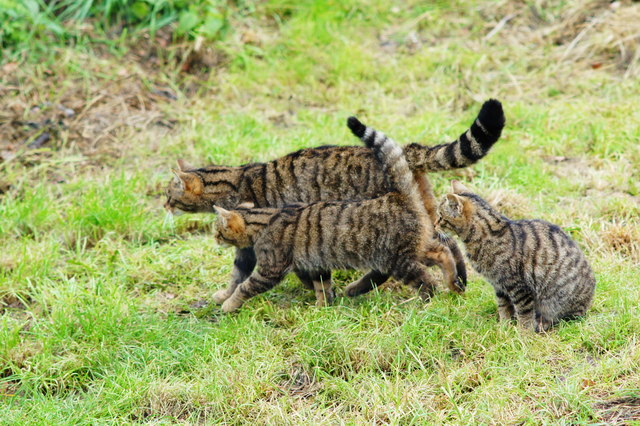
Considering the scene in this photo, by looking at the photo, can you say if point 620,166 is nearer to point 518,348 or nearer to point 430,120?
point 430,120

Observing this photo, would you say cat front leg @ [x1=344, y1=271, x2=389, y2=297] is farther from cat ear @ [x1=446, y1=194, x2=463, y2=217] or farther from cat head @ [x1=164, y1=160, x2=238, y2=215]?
cat head @ [x1=164, y1=160, x2=238, y2=215]

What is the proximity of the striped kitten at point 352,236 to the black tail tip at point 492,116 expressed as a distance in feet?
2.50

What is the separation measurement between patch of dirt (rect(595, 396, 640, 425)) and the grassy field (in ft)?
0.04

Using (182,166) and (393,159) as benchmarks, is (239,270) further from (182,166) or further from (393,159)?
(393,159)

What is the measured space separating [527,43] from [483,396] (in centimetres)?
714

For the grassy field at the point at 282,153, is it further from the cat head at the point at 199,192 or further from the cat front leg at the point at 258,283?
the cat head at the point at 199,192

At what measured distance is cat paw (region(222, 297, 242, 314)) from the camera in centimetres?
602

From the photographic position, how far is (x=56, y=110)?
31.1ft

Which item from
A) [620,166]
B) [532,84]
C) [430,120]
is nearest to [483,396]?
[620,166]

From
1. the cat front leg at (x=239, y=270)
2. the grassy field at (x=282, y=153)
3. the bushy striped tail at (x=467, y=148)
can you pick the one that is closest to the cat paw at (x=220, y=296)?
the cat front leg at (x=239, y=270)

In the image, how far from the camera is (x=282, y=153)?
824cm

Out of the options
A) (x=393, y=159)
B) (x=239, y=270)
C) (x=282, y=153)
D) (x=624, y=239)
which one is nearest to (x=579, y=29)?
(x=282, y=153)

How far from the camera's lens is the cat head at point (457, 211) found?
5.38m

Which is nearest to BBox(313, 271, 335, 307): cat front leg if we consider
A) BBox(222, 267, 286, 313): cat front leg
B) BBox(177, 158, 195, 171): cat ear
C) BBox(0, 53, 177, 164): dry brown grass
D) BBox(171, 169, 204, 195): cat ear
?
BBox(222, 267, 286, 313): cat front leg
